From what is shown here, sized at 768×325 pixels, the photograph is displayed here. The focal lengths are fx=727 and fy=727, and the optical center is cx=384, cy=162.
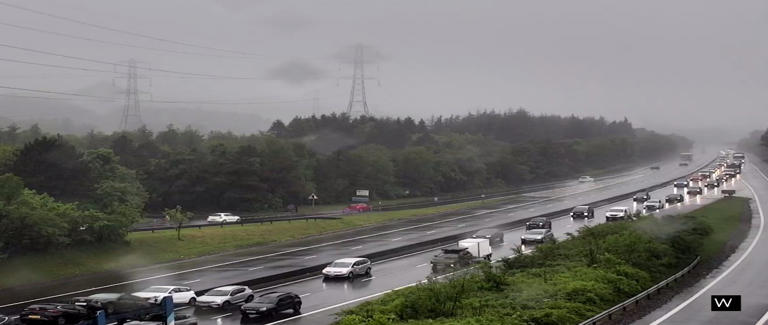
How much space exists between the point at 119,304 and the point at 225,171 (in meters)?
61.2

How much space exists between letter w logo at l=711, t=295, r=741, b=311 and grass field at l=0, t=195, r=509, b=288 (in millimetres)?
37466

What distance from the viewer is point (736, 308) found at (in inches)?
1194

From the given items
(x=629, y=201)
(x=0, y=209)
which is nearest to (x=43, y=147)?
(x=0, y=209)

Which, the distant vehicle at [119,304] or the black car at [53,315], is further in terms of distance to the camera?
the distant vehicle at [119,304]

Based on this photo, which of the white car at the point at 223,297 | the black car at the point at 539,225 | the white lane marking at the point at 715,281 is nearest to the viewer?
the white lane marking at the point at 715,281

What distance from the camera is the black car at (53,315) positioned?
3141 cm

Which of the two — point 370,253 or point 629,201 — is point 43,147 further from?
point 629,201

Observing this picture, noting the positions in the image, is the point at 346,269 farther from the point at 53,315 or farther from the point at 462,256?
the point at 53,315

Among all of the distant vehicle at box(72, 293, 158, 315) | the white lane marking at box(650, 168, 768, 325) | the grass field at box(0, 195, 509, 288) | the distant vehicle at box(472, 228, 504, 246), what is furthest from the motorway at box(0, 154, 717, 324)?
the white lane marking at box(650, 168, 768, 325)

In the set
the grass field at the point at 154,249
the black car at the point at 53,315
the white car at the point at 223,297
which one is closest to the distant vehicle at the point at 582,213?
the grass field at the point at 154,249

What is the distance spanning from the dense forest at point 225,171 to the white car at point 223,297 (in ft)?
61.9

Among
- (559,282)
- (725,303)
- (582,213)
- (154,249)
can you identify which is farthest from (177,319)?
(582,213)

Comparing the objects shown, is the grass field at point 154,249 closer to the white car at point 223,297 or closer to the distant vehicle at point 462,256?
the white car at point 223,297

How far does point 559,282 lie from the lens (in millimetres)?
33031
